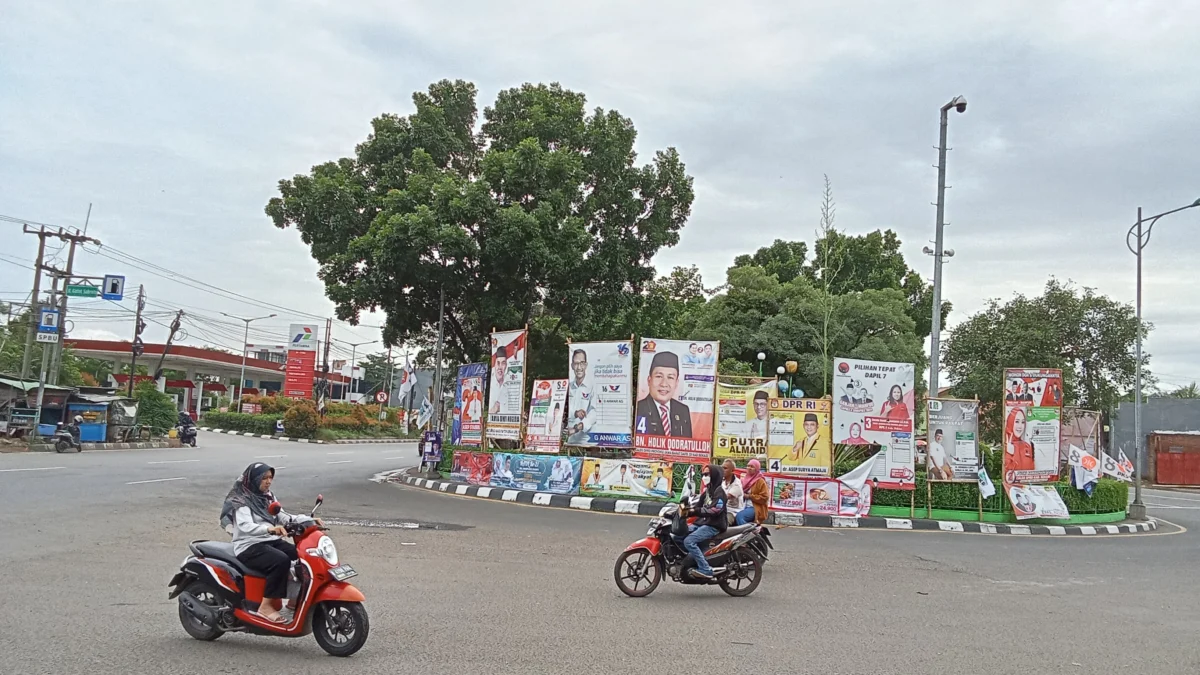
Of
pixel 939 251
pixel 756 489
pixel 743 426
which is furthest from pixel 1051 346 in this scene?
pixel 756 489

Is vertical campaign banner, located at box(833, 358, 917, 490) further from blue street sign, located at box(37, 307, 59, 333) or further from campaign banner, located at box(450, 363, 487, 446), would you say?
blue street sign, located at box(37, 307, 59, 333)

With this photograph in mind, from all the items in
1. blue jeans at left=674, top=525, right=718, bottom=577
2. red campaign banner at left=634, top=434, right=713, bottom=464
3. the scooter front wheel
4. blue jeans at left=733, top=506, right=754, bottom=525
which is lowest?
the scooter front wheel

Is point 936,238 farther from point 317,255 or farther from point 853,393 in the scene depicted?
point 317,255

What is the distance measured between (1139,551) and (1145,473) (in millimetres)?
29047

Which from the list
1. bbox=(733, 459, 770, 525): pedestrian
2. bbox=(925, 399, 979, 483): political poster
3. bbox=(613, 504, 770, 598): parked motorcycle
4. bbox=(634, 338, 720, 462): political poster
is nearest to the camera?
bbox=(613, 504, 770, 598): parked motorcycle

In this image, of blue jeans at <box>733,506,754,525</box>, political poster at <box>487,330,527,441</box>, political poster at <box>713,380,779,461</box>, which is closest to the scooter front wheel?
blue jeans at <box>733,506,754,525</box>

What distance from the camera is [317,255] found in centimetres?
2328

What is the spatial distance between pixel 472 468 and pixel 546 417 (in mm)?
2709

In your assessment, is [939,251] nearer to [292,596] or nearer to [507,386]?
[507,386]

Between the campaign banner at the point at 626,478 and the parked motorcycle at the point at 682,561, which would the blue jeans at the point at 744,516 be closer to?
the parked motorcycle at the point at 682,561

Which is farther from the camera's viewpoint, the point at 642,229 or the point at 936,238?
the point at 642,229

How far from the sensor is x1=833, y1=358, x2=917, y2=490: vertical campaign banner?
1667cm

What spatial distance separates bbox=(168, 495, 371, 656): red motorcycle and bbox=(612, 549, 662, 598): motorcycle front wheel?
320 cm

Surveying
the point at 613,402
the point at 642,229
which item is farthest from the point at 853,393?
the point at 642,229
